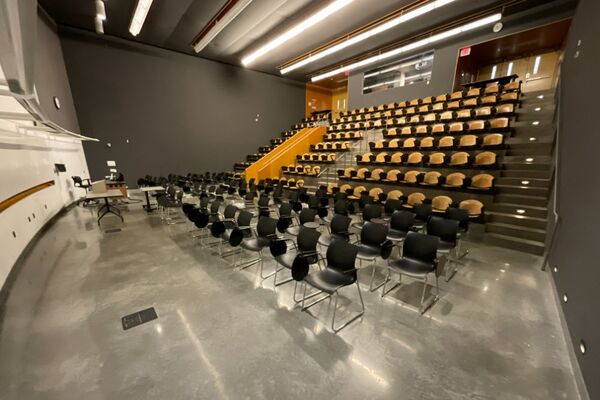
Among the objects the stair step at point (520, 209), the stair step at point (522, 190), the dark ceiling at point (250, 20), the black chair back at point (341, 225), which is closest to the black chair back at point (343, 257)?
the black chair back at point (341, 225)

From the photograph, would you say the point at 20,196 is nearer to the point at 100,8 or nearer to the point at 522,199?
the point at 100,8

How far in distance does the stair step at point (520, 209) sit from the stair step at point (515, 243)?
581 millimetres

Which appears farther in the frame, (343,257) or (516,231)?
(516,231)

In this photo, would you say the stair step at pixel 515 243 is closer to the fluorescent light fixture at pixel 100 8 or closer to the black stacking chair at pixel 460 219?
the black stacking chair at pixel 460 219

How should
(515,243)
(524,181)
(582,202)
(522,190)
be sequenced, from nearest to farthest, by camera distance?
(582,202) → (515,243) → (522,190) → (524,181)

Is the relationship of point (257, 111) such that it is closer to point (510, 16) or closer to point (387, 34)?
point (387, 34)

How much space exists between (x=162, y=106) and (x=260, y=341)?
1129 cm

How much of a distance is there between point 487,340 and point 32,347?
4090 mm

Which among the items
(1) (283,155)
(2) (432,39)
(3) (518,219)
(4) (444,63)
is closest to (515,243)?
(3) (518,219)

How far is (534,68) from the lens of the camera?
9.30m

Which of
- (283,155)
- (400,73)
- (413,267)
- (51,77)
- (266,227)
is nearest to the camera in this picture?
(413,267)

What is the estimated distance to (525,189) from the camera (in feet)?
15.8

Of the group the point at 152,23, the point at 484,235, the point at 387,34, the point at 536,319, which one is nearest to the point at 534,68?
the point at 387,34

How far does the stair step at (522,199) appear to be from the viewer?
4.59 metres
